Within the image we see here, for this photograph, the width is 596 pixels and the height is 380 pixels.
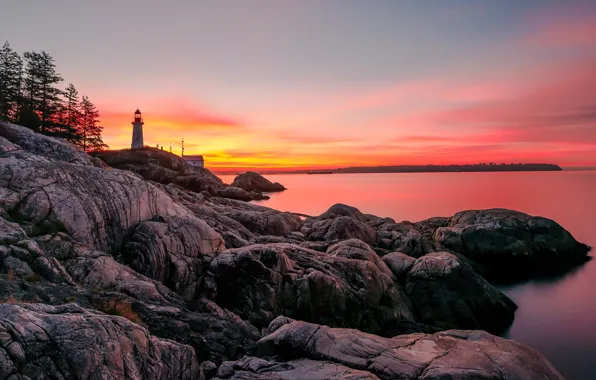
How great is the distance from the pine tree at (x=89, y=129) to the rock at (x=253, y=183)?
47.2 m

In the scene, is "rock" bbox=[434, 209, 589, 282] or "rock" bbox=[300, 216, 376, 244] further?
"rock" bbox=[434, 209, 589, 282]

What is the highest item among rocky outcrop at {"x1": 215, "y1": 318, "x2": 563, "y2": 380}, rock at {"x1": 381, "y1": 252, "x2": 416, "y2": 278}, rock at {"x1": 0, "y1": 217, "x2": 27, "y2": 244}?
rock at {"x1": 0, "y1": 217, "x2": 27, "y2": 244}

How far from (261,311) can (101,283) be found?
6.45m

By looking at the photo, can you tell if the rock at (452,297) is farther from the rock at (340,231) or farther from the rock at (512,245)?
the rock at (512,245)

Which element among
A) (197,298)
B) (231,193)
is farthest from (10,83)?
(197,298)

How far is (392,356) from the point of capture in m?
9.95

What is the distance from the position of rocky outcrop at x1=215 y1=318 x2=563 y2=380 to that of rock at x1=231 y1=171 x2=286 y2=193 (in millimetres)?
104611

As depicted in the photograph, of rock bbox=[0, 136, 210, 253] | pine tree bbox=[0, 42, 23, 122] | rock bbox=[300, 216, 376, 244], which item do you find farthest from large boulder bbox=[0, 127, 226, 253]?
pine tree bbox=[0, 42, 23, 122]

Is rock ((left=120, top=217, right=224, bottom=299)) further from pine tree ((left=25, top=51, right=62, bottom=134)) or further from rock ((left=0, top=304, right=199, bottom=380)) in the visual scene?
pine tree ((left=25, top=51, right=62, bottom=134))

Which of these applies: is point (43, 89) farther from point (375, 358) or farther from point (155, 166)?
point (375, 358)

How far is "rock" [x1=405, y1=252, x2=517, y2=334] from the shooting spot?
1897cm

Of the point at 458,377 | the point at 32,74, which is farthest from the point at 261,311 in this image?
the point at 32,74

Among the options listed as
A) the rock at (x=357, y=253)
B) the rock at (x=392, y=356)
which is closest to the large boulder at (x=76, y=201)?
the rock at (x=357, y=253)

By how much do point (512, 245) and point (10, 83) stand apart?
72.7 meters
